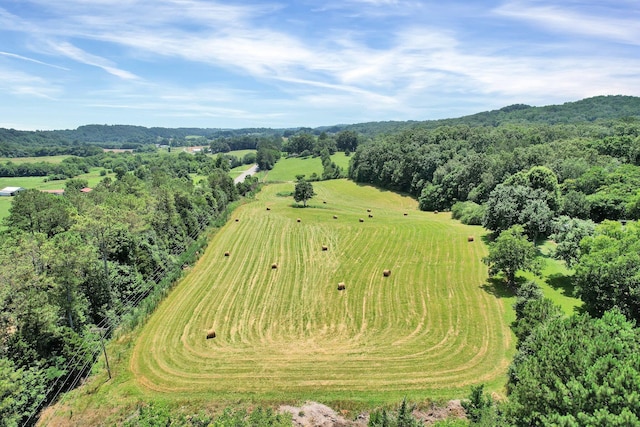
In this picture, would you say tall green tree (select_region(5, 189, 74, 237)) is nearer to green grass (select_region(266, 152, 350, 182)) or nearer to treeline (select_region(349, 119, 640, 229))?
treeline (select_region(349, 119, 640, 229))

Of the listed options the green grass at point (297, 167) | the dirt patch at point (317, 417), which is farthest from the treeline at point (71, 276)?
the green grass at point (297, 167)

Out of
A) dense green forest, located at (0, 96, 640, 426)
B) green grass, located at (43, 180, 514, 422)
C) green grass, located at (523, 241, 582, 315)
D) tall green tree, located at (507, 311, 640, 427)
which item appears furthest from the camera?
green grass, located at (523, 241, 582, 315)

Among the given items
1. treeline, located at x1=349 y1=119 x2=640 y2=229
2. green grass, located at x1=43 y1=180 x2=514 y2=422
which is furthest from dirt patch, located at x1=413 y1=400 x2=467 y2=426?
treeline, located at x1=349 y1=119 x2=640 y2=229

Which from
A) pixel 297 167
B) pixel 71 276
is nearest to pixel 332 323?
pixel 71 276

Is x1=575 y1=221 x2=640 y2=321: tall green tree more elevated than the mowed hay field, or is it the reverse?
x1=575 y1=221 x2=640 y2=321: tall green tree

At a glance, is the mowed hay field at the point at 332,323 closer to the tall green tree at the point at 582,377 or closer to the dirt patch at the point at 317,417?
the dirt patch at the point at 317,417
